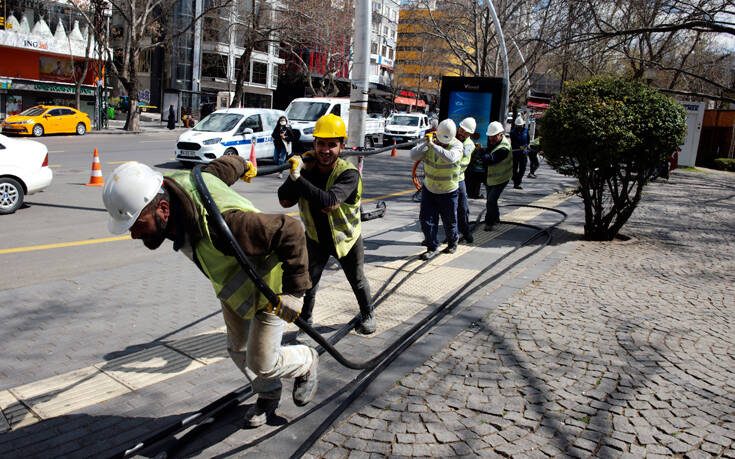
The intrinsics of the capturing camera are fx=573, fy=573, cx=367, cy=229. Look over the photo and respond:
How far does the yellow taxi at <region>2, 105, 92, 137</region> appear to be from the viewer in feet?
82.9

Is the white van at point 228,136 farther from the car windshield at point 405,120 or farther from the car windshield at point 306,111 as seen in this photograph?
the car windshield at point 405,120

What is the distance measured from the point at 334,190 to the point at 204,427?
186 centimetres

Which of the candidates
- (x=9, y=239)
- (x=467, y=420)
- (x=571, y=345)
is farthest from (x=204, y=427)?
(x=9, y=239)

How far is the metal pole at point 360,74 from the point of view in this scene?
24.9ft

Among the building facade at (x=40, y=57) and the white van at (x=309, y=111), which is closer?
the white van at (x=309, y=111)

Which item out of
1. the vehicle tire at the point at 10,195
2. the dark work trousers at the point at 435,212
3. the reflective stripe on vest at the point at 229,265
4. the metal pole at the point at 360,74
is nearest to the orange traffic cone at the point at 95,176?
the vehicle tire at the point at 10,195

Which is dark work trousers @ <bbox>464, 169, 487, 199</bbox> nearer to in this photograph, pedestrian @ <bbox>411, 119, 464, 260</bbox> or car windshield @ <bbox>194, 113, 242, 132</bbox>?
pedestrian @ <bbox>411, 119, 464, 260</bbox>

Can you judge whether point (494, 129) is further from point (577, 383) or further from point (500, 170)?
point (577, 383)

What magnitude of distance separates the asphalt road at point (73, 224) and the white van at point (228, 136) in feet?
3.17

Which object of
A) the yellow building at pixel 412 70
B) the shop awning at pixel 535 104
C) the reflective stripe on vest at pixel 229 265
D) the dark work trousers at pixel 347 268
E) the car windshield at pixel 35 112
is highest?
the yellow building at pixel 412 70

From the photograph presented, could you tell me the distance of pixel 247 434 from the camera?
339cm

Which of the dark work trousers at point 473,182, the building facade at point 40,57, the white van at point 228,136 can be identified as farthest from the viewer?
the building facade at point 40,57

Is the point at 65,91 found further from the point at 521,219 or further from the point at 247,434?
the point at 247,434

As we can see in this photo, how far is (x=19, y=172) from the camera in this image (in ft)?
31.4
